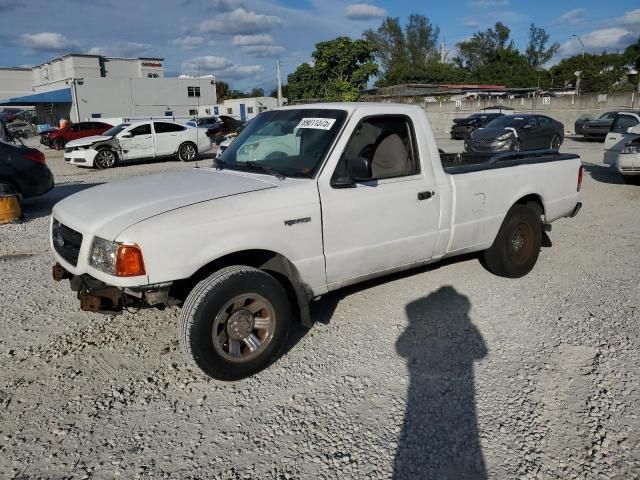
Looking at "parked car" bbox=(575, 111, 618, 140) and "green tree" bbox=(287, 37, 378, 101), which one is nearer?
"parked car" bbox=(575, 111, 618, 140)

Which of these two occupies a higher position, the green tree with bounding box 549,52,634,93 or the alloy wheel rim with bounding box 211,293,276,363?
the green tree with bounding box 549,52,634,93

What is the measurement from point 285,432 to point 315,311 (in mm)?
1696

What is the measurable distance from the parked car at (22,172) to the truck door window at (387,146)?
732 cm

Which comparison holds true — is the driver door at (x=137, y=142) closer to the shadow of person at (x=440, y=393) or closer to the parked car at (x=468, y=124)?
the shadow of person at (x=440, y=393)

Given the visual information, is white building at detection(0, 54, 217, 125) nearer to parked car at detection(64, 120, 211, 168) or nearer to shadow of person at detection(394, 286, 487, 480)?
parked car at detection(64, 120, 211, 168)

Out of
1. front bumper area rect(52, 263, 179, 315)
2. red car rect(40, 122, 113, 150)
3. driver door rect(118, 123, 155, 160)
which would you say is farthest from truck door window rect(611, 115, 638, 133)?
red car rect(40, 122, 113, 150)

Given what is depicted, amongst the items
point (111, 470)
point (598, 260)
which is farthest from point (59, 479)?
point (598, 260)

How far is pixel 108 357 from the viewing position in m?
3.79

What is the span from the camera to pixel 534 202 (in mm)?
5422

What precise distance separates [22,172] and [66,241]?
252 inches

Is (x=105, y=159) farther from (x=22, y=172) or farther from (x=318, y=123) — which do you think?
(x=318, y=123)

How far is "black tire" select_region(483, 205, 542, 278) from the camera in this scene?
514cm

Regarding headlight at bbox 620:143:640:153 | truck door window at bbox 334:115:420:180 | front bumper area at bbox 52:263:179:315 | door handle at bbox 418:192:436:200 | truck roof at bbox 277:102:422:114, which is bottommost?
front bumper area at bbox 52:263:179:315

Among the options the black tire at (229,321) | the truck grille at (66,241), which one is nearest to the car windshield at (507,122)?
the black tire at (229,321)
